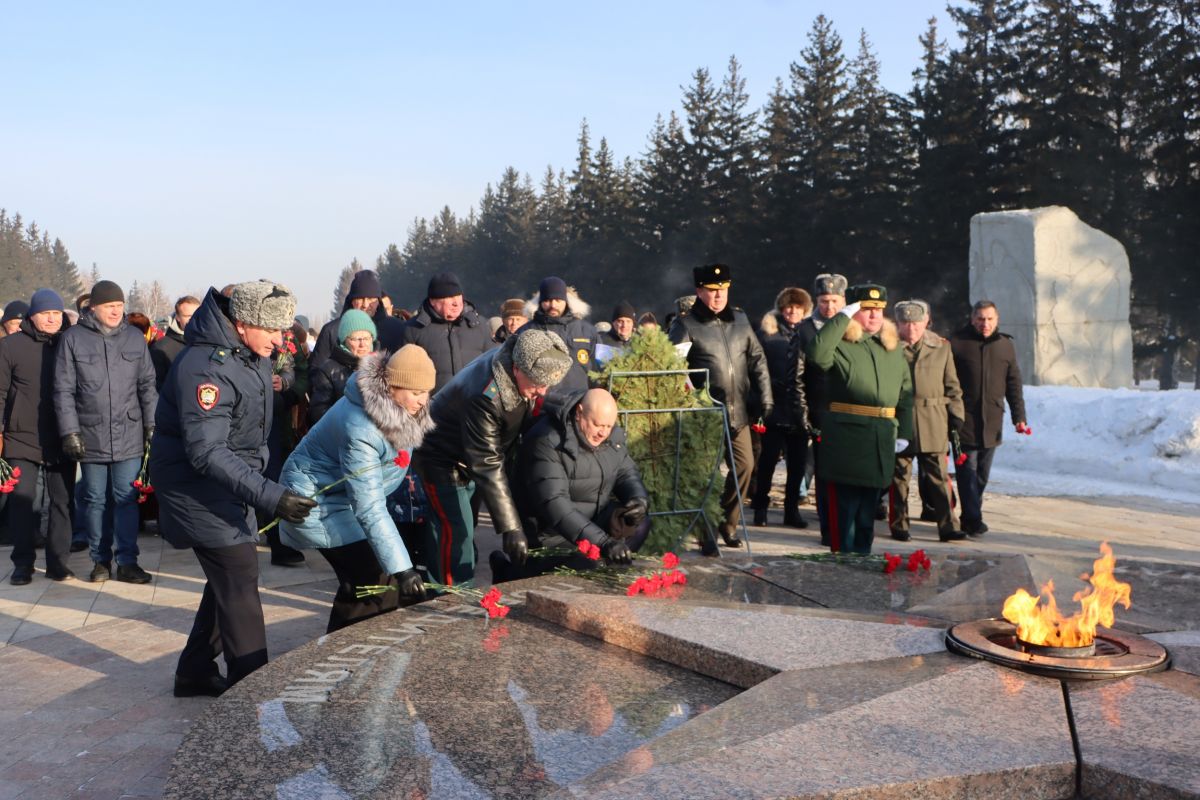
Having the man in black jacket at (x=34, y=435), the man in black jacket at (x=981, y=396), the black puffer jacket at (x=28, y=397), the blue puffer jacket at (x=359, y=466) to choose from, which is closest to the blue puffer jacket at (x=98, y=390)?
the man in black jacket at (x=34, y=435)

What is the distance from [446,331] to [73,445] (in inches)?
104

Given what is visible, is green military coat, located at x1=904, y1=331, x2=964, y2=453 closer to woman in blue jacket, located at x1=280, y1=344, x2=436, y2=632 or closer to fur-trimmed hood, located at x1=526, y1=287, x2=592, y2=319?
fur-trimmed hood, located at x1=526, y1=287, x2=592, y2=319

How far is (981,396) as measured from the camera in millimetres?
9242

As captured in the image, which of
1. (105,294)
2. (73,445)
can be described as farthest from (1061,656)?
(105,294)

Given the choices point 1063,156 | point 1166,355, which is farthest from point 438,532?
point 1166,355

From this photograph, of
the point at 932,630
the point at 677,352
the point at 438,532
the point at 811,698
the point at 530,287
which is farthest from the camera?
the point at 530,287

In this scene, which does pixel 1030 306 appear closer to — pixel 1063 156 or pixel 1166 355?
pixel 1063 156

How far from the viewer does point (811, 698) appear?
369 centimetres

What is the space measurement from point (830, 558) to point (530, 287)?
5873 centimetres

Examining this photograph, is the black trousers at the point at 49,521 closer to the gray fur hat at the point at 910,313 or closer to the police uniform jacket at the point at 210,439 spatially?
the police uniform jacket at the point at 210,439

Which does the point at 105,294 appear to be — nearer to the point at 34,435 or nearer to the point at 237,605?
the point at 34,435

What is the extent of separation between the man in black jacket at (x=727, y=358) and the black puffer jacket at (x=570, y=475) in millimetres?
2408

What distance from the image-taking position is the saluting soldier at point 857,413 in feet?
23.2

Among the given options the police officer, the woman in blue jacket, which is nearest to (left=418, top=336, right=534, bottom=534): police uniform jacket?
the woman in blue jacket
